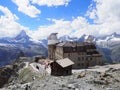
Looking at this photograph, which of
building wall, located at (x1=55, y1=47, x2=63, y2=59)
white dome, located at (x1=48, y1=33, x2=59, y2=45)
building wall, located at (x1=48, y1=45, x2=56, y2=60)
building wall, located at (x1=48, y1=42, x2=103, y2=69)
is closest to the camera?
building wall, located at (x1=48, y1=42, x2=103, y2=69)

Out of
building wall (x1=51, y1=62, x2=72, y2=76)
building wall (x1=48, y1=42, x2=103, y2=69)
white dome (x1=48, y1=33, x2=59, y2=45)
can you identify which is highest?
white dome (x1=48, y1=33, x2=59, y2=45)

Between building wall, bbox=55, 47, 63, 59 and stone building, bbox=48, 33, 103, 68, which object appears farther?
building wall, bbox=55, 47, 63, 59

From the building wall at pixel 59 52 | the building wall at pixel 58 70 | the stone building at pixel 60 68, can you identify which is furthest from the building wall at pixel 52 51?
the building wall at pixel 58 70

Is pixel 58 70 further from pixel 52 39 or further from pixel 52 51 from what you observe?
pixel 52 39

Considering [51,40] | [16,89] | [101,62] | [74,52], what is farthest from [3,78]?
[16,89]

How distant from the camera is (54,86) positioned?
32.0 meters

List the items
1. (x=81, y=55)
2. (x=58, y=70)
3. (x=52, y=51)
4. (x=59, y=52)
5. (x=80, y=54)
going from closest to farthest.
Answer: (x=58, y=70)
(x=80, y=54)
(x=81, y=55)
(x=59, y=52)
(x=52, y=51)

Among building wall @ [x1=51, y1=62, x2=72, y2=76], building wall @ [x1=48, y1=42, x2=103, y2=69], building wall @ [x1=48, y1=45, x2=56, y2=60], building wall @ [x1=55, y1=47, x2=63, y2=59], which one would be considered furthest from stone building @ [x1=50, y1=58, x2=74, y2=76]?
building wall @ [x1=48, y1=45, x2=56, y2=60]

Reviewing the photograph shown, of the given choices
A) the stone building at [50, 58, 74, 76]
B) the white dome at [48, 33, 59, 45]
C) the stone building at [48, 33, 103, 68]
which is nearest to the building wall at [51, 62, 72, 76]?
the stone building at [50, 58, 74, 76]

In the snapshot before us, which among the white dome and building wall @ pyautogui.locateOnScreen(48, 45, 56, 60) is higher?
the white dome

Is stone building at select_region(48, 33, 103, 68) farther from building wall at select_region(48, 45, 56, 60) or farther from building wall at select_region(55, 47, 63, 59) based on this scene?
building wall at select_region(48, 45, 56, 60)

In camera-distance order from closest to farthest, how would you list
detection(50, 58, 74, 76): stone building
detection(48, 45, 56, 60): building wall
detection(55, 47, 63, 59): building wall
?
detection(50, 58, 74, 76): stone building < detection(55, 47, 63, 59): building wall < detection(48, 45, 56, 60): building wall

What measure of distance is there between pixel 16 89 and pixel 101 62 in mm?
78657

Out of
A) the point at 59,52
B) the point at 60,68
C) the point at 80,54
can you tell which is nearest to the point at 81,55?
the point at 80,54
